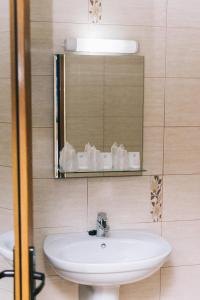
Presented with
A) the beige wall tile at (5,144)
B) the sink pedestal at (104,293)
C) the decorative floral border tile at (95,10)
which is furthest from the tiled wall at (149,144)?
the beige wall tile at (5,144)

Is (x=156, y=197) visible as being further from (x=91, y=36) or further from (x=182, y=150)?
(x=91, y=36)

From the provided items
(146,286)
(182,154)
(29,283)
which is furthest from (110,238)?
(29,283)

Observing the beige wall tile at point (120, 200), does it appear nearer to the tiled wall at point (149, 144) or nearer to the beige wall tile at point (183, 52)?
the tiled wall at point (149, 144)

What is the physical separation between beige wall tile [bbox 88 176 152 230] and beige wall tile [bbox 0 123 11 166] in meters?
1.00

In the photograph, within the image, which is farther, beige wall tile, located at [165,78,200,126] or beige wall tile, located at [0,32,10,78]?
beige wall tile, located at [165,78,200,126]

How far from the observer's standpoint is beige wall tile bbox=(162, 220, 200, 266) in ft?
7.27

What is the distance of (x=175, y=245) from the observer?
223 cm

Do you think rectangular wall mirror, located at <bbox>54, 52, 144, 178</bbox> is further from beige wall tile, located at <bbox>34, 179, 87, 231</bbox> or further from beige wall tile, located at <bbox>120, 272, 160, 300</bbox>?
beige wall tile, located at <bbox>120, 272, 160, 300</bbox>

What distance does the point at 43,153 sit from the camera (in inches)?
79.5

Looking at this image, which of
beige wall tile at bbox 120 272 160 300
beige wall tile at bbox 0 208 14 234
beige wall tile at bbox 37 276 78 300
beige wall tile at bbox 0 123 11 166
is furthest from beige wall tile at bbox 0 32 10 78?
beige wall tile at bbox 120 272 160 300

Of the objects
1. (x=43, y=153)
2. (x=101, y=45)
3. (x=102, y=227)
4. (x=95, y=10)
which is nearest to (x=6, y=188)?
(x=43, y=153)

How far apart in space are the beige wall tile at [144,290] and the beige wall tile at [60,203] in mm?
451

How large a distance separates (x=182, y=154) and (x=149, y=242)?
1.75 ft

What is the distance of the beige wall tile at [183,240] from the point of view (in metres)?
2.22
